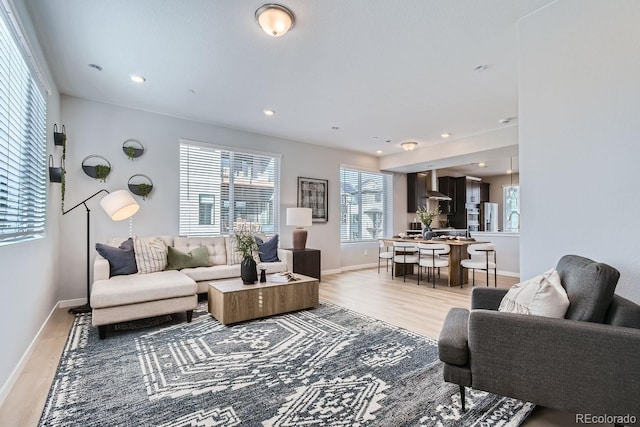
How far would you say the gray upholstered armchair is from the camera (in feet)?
4.50

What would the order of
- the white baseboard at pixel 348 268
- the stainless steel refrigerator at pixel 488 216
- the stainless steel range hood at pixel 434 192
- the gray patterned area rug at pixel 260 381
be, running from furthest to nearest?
1. the stainless steel refrigerator at pixel 488 216
2. the stainless steel range hood at pixel 434 192
3. the white baseboard at pixel 348 268
4. the gray patterned area rug at pixel 260 381

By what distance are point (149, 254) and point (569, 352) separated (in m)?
4.29

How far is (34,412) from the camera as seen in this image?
1808 millimetres

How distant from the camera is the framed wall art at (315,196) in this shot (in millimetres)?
6168

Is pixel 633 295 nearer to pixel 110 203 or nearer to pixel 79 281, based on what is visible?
pixel 110 203

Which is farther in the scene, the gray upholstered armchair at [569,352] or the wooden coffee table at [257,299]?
the wooden coffee table at [257,299]

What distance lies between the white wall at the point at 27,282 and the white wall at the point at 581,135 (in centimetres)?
365

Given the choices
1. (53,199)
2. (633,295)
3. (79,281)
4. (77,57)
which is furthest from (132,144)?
(633,295)

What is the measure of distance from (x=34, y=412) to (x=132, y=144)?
3560 mm

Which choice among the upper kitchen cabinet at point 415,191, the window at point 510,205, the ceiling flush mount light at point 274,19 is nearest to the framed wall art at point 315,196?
the upper kitchen cabinet at point 415,191

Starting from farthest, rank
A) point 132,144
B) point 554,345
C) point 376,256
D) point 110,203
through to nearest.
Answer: point 376,256
point 132,144
point 110,203
point 554,345

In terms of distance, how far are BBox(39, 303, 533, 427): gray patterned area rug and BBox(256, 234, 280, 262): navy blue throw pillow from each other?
5.93 ft

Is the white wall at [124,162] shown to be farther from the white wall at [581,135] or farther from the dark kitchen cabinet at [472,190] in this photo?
the dark kitchen cabinet at [472,190]

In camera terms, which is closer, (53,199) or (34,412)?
(34,412)
